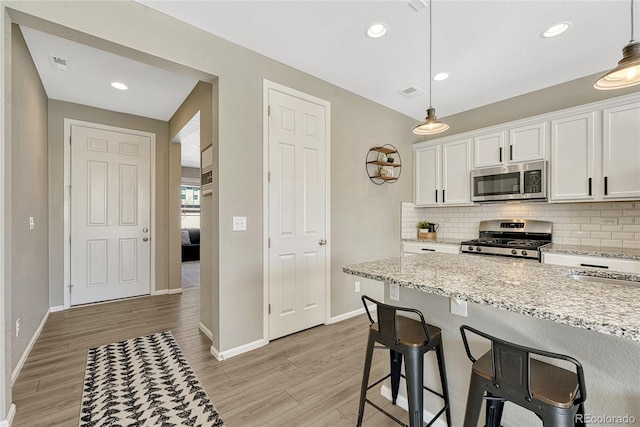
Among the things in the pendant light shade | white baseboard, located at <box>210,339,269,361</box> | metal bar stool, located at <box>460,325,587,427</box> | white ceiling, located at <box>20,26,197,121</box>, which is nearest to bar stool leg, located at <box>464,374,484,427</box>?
metal bar stool, located at <box>460,325,587,427</box>

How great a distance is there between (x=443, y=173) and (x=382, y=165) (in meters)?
0.96

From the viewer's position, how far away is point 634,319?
85 centimetres

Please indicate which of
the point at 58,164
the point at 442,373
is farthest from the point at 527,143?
the point at 58,164

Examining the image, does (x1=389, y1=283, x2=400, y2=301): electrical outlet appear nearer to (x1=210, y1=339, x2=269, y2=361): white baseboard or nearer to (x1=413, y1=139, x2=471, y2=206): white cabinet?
(x1=210, y1=339, x2=269, y2=361): white baseboard

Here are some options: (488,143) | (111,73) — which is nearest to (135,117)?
(111,73)

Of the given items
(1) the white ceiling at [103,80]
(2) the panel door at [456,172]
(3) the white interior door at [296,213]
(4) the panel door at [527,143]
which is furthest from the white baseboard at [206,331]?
(4) the panel door at [527,143]

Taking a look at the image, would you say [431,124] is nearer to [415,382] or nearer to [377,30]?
[377,30]

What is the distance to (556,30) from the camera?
235 cm

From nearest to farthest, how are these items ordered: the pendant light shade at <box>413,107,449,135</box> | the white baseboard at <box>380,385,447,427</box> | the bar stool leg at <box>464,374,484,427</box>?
the bar stool leg at <box>464,374,484,427</box> < the white baseboard at <box>380,385,447,427</box> < the pendant light shade at <box>413,107,449,135</box>

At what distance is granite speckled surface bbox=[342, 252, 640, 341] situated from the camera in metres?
0.88

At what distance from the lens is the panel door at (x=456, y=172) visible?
12.6 ft

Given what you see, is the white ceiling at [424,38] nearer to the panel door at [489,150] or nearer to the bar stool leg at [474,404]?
the panel door at [489,150]

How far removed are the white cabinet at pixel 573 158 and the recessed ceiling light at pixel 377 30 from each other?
2205 mm

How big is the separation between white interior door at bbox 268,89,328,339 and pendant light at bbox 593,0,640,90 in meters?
2.24
